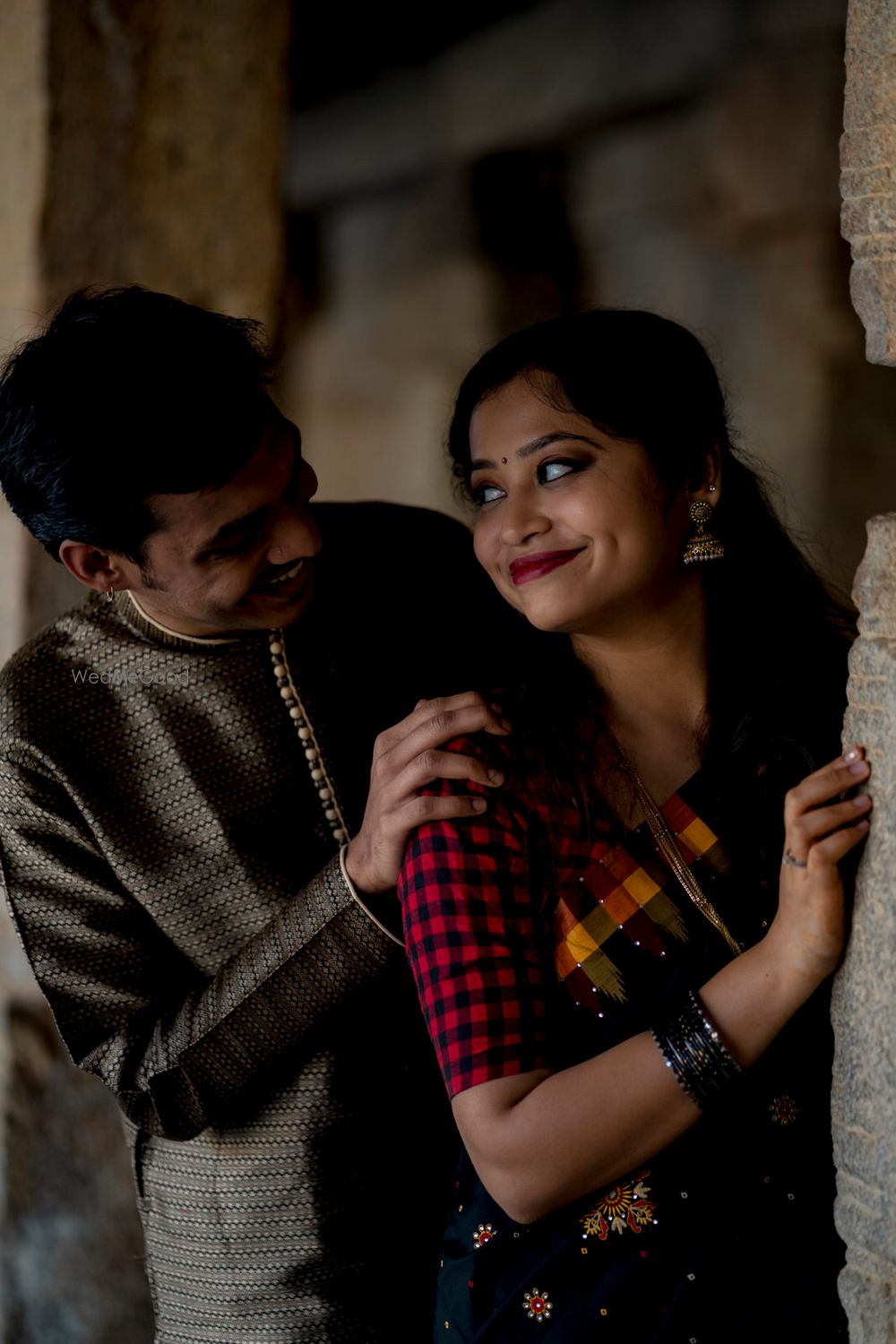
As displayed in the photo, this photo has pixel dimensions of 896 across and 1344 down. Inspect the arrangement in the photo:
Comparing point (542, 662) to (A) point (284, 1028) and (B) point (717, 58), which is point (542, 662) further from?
(B) point (717, 58)

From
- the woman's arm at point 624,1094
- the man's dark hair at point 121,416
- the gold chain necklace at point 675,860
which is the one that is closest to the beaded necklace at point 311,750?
the man's dark hair at point 121,416

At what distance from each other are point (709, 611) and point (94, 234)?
1.56 meters

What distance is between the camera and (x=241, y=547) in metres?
1.75

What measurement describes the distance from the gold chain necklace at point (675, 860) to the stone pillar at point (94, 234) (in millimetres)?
1515

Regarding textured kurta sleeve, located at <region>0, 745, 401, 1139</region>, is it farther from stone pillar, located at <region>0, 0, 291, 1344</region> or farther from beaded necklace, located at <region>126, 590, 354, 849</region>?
stone pillar, located at <region>0, 0, 291, 1344</region>

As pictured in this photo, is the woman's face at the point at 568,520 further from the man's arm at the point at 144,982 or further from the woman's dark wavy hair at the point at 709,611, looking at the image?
the man's arm at the point at 144,982

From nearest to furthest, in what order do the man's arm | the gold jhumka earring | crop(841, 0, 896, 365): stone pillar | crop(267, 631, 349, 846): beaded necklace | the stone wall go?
crop(841, 0, 896, 365): stone pillar < the gold jhumka earring < the man's arm < crop(267, 631, 349, 846): beaded necklace < the stone wall

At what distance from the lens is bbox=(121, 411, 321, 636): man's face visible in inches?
67.4

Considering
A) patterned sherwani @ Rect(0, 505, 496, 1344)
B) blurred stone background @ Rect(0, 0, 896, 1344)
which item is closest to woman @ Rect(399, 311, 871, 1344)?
patterned sherwani @ Rect(0, 505, 496, 1344)

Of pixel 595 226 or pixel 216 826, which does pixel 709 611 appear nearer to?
pixel 216 826

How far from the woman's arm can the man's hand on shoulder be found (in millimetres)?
286

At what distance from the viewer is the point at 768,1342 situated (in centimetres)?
135

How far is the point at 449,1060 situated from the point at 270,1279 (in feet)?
2.52

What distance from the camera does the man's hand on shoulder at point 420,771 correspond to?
142 centimetres
